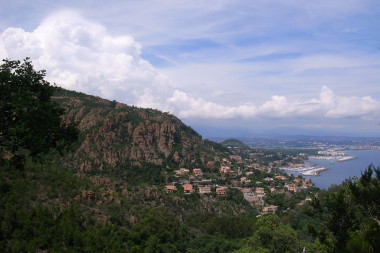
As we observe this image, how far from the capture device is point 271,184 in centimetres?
6962

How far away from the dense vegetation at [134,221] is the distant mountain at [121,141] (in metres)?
14.0

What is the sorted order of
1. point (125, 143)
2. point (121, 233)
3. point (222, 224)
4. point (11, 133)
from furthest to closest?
1. point (125, 143)
2. point (222, 224)
3. point (121, 233)
4. point (11, 133)

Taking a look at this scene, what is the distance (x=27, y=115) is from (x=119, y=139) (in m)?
53.9

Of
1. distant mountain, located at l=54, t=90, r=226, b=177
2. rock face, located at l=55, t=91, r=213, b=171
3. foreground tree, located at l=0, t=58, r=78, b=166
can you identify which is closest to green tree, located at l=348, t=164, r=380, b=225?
foreground tree, located at l=0, t=58, r=78, b=166

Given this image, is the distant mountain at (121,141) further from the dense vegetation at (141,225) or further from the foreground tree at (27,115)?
the foreground tree at (27,115)

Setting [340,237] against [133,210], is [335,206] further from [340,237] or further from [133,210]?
[133,210]

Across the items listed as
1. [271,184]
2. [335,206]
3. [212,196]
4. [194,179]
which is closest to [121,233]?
[335,206]

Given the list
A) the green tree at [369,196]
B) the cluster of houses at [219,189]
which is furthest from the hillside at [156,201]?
the cluster of houses at [219,189]

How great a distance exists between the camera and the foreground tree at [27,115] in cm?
736

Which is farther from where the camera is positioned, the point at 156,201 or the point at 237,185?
the point at 237,185

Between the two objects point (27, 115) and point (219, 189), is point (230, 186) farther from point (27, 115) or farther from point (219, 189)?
point (27, 115)

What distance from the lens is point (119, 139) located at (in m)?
60.5

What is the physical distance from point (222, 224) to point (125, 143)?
30826 mm

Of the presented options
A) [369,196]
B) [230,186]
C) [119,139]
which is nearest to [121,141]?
[119,139]
